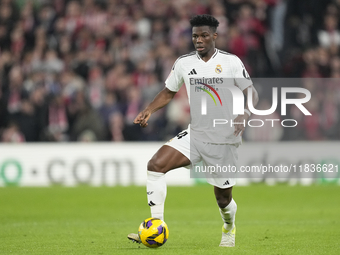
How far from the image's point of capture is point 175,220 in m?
9.91

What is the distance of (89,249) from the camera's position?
6492mm

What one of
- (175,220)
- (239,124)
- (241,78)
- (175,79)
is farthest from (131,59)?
(239,124)

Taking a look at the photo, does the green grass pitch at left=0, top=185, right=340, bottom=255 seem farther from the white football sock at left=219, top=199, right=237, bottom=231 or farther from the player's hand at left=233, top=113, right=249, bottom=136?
the player's hand at left=233, top=113, right=249, bottom=136

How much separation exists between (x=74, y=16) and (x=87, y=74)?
88.0 inches

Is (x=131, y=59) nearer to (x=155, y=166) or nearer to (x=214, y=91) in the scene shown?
(x=214, y=91)

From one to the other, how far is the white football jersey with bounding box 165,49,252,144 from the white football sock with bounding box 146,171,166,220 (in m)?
0.63

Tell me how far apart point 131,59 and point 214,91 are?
35.2ft

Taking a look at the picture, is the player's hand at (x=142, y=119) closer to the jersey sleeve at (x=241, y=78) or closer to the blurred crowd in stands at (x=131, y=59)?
the jersey sleeve at (x=241, y=78)

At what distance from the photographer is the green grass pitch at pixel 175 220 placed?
6691 millimetres

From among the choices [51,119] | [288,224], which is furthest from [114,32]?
[288,224]

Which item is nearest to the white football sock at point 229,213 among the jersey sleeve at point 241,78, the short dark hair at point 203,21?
the jersey sleeve at point 241,78

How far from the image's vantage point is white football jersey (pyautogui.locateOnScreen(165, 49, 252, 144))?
21.9ft

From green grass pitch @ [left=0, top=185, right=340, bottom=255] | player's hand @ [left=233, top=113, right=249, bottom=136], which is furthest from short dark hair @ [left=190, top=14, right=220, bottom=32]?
green grass pitch @ [left=0, top=185, right=340, bottom=255]

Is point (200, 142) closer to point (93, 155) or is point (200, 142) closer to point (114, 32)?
point (93, 155)
